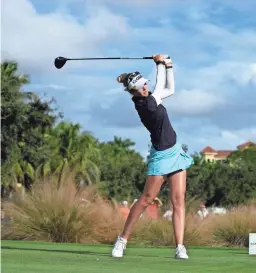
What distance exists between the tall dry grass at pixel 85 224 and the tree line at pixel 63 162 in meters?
11.5

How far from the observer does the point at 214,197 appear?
208ft

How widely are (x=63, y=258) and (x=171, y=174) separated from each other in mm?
1392

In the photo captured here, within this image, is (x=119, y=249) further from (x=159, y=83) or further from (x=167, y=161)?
(x=159, y=83)

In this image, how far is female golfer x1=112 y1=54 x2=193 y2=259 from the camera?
26.7ft

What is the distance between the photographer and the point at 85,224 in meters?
13.8

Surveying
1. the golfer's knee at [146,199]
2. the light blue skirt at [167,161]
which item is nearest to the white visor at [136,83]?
the light blue skirt at [167,161]

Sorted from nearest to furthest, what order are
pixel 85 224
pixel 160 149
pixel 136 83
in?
pixel 136 83
pixel 160 149
pixel 85 224

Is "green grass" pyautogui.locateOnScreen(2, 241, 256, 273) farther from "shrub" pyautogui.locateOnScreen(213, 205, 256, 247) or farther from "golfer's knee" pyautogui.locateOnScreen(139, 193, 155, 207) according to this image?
"shrub" pyautogui.locateOnScreen(213, 205, 256, 247)

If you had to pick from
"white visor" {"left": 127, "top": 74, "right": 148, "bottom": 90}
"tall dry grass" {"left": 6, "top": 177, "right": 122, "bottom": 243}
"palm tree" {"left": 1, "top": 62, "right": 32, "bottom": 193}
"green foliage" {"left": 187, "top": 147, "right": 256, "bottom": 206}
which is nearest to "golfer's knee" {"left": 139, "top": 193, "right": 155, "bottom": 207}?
"white visor" {"left": 127, "top": 74, "right": 148, "bottom": 90}

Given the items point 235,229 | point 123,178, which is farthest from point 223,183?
point 235,229

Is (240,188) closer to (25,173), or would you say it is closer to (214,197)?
(214,197)

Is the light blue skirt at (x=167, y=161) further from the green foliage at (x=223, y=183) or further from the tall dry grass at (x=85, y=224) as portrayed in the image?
the green foliage at (x=223, y=183)

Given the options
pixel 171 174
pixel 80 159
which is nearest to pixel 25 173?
pixel 80 159

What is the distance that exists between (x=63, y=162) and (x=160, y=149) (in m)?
52.7
